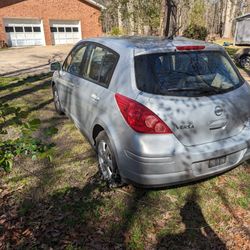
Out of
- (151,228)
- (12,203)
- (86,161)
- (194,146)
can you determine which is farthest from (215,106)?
(12,203)

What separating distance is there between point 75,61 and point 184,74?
209 centimetres

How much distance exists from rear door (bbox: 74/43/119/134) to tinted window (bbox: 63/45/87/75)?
0.81 ft

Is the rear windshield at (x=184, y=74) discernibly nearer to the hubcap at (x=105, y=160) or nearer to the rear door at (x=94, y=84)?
the rear door at (x=94, y=84)

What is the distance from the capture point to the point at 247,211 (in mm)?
2887

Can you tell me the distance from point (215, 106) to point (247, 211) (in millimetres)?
1199

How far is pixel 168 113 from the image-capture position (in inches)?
101

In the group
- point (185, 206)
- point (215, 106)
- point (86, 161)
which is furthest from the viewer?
point (86, 161)

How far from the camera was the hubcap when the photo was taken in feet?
10.4

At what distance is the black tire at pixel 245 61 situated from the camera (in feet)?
37.9

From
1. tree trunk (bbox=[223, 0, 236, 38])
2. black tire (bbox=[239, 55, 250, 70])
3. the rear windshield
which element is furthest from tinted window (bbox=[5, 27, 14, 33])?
tree trunk (bbox=[223, 0, 236, 38])

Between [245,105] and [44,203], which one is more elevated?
[245,105]

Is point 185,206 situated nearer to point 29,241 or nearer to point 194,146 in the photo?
point 194,146

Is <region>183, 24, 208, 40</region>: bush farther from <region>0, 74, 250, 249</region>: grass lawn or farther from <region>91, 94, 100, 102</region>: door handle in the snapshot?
<region>91, 94, 100, 102</region>: door handle

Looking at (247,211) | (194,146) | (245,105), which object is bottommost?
(247,211)
